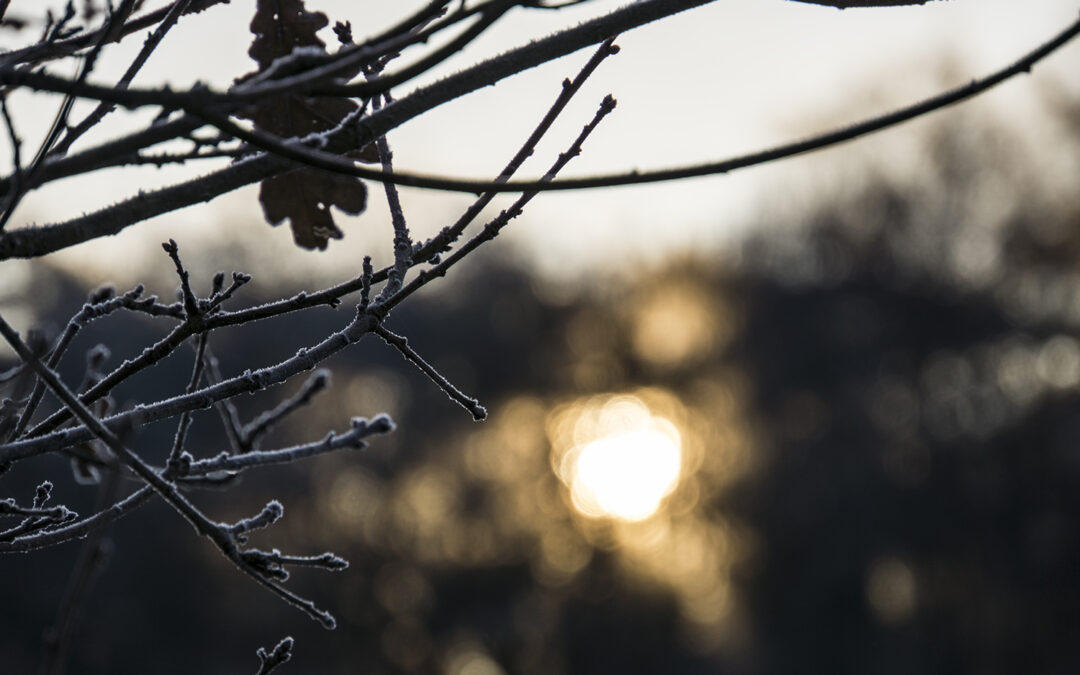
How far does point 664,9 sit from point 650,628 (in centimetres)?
2345

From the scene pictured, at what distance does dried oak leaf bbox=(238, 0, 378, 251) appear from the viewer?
5.41 feet

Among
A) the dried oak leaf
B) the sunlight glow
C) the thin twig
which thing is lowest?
the thin twig

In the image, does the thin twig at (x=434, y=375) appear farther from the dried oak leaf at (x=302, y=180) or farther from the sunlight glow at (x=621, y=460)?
the sunlight glow at (x=621, y=460)

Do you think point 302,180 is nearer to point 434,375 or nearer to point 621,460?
point 434,375

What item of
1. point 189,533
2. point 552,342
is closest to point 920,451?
point 552,342

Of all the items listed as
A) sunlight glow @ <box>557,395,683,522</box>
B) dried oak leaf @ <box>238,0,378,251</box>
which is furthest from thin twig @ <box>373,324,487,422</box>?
sunlight glow @ <box>557,395,683,522</box>

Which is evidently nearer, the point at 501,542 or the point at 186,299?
the point at 186,299

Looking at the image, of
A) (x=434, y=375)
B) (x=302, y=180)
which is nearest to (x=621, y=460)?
(x=434, y=375)

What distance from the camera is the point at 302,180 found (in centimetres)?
166

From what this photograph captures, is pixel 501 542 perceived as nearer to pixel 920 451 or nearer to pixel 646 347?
pixel 646 347

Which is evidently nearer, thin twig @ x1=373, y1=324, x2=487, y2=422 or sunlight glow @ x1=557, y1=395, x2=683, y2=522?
thin twig @ x1=373, y1=324, x2=487, y2=422

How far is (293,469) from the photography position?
23484 mm

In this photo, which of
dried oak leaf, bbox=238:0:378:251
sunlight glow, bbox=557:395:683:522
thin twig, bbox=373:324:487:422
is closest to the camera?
dried oak leaf, bbox=238:0:378:251

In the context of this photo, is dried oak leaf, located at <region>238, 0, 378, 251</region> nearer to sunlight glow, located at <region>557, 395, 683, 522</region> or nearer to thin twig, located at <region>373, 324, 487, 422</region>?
thin twig, located at <region>373, 324, 487, 422</region>
